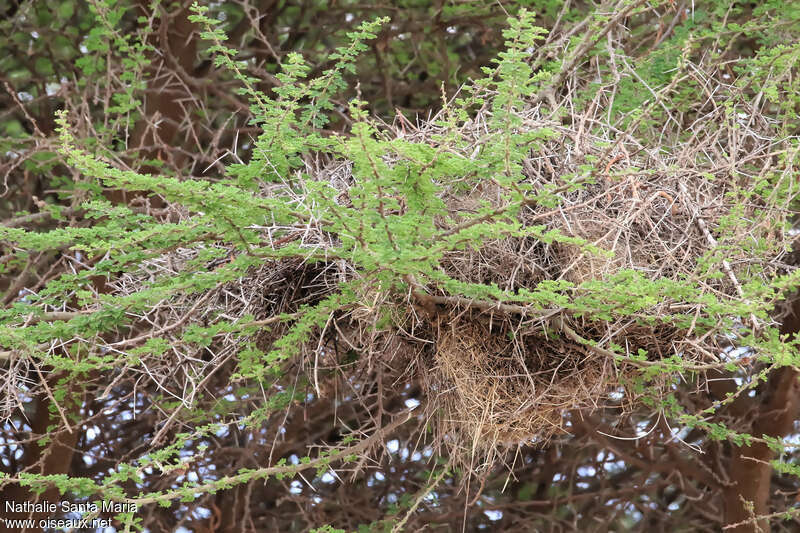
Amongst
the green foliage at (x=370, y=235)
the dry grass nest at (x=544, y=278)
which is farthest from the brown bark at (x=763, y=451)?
the dry grass nest at (x=544, y=278)

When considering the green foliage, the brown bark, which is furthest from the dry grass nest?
the brown bark

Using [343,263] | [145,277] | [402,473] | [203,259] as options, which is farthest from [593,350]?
[402,473]

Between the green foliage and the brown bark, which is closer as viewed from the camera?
the green foliage

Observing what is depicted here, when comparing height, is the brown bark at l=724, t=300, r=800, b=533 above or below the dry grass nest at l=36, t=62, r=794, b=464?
below

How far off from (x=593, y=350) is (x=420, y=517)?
2435mm

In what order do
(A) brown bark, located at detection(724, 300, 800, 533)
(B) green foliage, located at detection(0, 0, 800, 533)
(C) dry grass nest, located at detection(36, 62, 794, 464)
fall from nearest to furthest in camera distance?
(B) green foliage, located at detection(0, 0, 800, 533)
(C) dry grass nest, located at detection(36, 62, 794, 464)
(A) brown bark, located at detection(724, 300, 800, 533)

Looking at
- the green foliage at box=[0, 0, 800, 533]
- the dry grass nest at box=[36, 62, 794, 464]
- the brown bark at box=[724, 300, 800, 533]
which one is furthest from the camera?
the brown bark at box=[724, 300, 800, 533]

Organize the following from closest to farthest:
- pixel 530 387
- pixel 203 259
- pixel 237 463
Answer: pixel 203 259, pixel 530 387, pixel 237 463

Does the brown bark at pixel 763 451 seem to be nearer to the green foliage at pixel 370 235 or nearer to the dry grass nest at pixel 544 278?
the green foliage at pixel 370 235

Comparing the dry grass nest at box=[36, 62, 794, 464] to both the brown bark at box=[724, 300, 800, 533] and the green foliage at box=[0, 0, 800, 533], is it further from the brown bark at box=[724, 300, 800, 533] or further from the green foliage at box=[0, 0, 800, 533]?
the brown bark at box=[724, 300, 800, 533]

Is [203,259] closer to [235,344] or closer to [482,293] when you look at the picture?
[235,344]

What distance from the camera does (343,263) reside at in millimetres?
2504

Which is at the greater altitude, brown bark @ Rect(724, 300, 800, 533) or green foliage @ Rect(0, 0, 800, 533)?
green foliage @ Rect(0, 0, 800, 533)

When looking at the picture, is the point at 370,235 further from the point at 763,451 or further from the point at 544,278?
the point at 763,451
